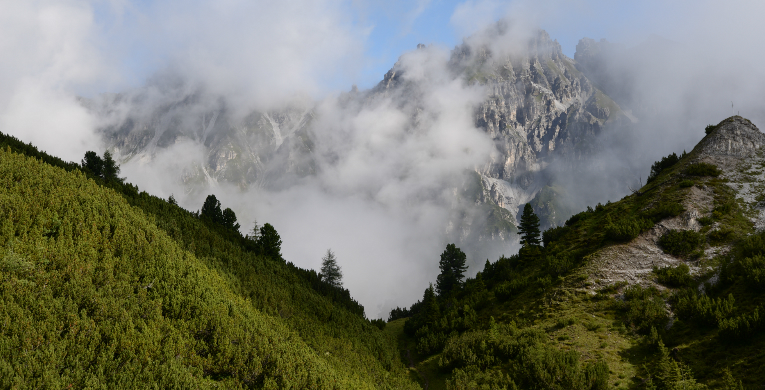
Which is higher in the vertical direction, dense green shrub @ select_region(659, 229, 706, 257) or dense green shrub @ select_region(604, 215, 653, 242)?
dense green shrub @ select_region(604, 215, 653, 242)

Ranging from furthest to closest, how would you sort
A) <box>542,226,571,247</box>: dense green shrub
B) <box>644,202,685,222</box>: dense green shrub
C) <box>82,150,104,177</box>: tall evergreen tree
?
<box>82,150,104,177</box>: tall evergreen tree < <box>542,226,571,247</box>: dense green shrub < <box>644,202,685,222</box>: dense green shrub

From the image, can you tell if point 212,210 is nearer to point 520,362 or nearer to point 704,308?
point 520,362

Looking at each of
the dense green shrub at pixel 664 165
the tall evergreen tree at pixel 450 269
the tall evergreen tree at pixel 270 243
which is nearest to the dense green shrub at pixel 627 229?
the dense green shrub at pixel 664 165

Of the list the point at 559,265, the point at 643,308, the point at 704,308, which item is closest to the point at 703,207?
the point at 559,265

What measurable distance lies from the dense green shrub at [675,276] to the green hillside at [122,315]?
906 inches

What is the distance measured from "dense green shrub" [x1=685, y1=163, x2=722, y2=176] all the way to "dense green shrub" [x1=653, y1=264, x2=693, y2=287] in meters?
20.1

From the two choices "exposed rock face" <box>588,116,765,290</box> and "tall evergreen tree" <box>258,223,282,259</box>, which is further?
"tall evergreen tree" <box>258,223,282,259</box>

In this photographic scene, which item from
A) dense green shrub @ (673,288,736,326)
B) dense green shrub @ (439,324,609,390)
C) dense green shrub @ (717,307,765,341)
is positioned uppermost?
dense green shrub @ (673,288,736,326)

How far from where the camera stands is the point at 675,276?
→ 27.4m

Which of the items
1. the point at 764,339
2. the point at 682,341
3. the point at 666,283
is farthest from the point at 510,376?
the point at 666,283

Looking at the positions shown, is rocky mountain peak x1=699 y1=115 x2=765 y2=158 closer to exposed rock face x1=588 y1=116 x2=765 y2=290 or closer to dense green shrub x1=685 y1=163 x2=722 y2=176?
exposed rock face x1=588 y1=116 x2=765 y2=290

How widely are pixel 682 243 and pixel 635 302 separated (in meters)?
10.6

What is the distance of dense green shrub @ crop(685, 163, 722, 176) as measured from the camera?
133ft

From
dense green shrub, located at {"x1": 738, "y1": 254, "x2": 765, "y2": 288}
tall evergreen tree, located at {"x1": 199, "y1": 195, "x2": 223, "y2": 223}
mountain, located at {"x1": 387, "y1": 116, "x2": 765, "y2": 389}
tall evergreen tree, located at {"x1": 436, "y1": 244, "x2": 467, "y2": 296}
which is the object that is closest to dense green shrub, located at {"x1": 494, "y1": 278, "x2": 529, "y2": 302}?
mountain, located at {"x1": 387, "y1": 116, "x2": 765, "y2": 389}
